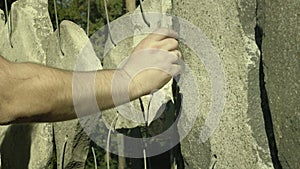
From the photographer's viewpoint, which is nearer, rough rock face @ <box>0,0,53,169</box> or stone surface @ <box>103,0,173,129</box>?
stone surface @ <box>103,0,173,129</box>

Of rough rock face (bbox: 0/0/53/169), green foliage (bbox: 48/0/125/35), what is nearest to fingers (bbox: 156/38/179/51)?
rough rock face (bbox: 0/0/53/169)

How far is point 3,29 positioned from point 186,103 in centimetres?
63

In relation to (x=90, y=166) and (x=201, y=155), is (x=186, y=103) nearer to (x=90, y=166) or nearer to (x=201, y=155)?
(x=201, y=155)

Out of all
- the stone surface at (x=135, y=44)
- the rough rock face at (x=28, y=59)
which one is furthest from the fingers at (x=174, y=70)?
the rough rock face at (x=28, y=59)

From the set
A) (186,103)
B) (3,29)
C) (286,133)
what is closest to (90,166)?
(3,29)

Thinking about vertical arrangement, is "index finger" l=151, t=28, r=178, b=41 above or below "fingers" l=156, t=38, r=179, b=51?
above

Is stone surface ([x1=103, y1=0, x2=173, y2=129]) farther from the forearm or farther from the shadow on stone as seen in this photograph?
the shadow on stone

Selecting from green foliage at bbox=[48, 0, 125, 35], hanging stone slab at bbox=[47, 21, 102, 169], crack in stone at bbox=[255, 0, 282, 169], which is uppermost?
crack in stone at bbox=[255, 0, 282, 169]

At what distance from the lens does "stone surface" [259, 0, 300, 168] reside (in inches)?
39.8

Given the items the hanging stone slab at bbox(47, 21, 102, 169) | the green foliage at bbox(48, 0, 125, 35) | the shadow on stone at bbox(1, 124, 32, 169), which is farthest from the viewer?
the green foliage at bbox(48, 0, 125, 35)

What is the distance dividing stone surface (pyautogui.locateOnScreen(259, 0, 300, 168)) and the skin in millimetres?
161

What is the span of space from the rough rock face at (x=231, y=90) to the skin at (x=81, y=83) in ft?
0.16

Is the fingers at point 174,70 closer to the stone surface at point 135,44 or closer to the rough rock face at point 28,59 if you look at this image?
the stone surface at point 135,44

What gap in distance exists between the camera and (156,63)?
1169 millimetres
